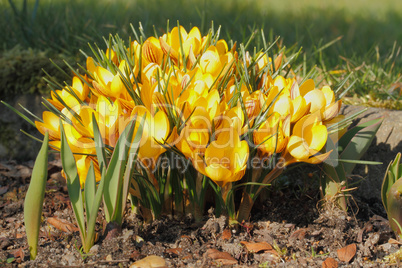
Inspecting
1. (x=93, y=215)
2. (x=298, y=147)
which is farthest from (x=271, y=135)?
(x=93, y=215)

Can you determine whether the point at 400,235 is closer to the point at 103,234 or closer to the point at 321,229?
the point at 321,229

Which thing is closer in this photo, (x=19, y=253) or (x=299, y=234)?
(x=19, y=253)

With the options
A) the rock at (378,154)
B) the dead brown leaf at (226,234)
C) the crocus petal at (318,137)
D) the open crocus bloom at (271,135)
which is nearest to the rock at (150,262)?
the dead brown leaf at (226,234)

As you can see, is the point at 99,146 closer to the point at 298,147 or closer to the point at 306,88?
the point at 298,147

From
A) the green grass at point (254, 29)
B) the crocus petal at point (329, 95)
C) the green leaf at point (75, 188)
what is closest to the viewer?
the green leaf at point (75, 188)

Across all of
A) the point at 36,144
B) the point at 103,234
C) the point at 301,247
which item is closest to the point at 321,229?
the point at 301,247

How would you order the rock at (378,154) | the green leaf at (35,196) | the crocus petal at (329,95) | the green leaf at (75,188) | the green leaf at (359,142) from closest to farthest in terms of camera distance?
the green leaf at (35,196)
the green leaf at (75,188)
the crocus petal at (329,95)
the green leaf at (359,142)
the rock at (378,154)

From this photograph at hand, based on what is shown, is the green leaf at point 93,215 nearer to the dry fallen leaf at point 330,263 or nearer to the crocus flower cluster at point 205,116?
the crocus flower cluster at point 205,116
